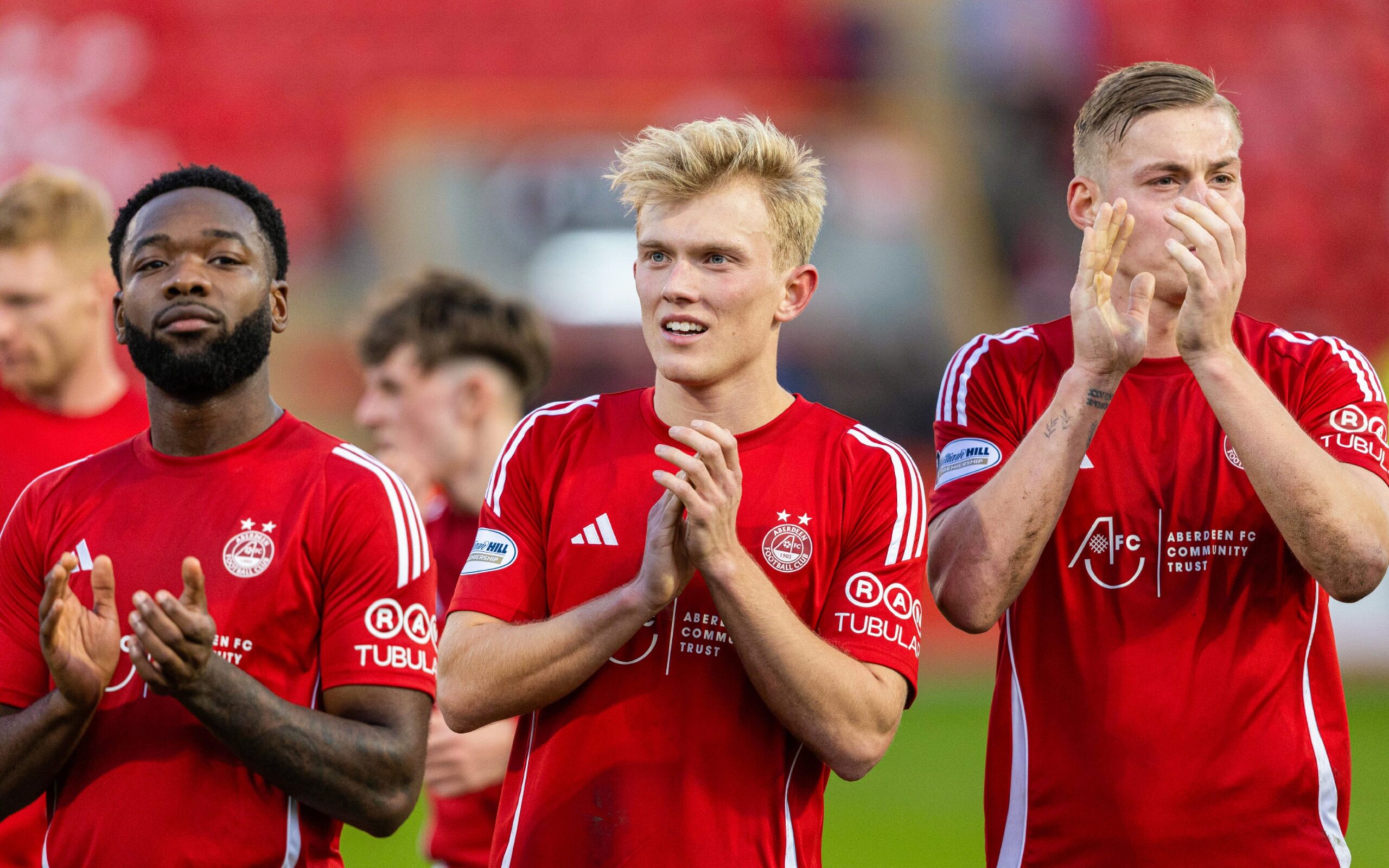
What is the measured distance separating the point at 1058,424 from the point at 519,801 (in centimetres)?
132

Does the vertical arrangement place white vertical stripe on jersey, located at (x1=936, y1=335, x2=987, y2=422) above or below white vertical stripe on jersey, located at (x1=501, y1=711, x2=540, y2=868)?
above

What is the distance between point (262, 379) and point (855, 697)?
1402 millimetres

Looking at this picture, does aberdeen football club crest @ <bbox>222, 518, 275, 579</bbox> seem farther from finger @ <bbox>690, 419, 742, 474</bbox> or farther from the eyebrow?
the eyebrow

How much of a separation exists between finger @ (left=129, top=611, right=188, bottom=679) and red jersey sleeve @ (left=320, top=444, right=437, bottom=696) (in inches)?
13.8

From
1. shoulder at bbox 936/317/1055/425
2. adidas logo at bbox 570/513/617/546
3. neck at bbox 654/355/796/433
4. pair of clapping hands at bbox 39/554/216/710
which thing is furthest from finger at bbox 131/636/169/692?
shoulder at bbox 936/317/1055/425

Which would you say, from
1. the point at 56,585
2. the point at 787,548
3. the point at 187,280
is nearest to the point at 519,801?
the point at 787,548

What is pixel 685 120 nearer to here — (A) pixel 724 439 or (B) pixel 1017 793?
(B) pixel 1017 793

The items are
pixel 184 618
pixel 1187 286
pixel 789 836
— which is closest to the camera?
pixel 184 618

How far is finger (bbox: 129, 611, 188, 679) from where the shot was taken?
264 cm

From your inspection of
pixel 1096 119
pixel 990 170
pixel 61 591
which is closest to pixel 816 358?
pixel 990 170

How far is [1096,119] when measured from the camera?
3.45 metres

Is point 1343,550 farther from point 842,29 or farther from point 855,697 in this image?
point 842,29

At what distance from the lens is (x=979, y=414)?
136 inches

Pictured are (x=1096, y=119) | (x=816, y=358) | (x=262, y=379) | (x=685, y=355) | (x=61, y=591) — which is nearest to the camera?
(x=61, y=591)
